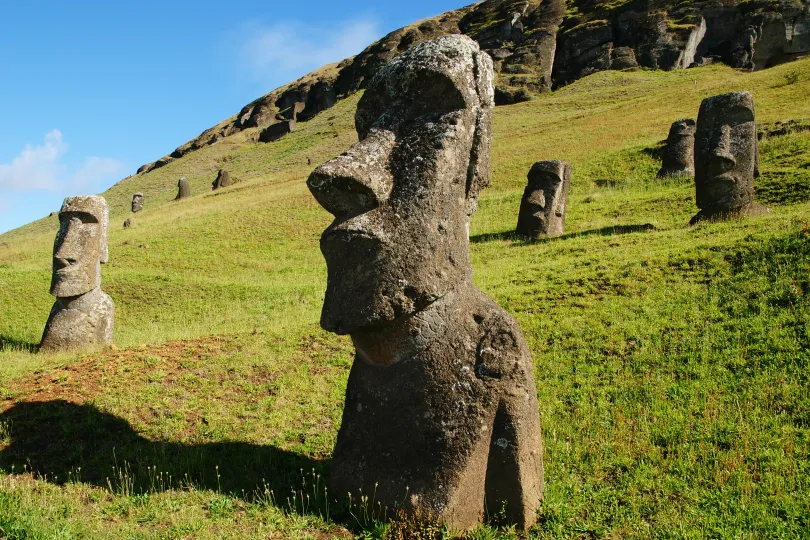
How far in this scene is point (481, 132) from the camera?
186 inches

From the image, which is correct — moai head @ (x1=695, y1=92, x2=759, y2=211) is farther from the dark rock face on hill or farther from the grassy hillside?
the dark rock face on hill

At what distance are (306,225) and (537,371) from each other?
21.5 m

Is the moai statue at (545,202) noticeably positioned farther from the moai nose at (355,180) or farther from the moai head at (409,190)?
the moai nose at (355,180)

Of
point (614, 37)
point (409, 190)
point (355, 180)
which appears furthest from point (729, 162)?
point (614, 37)

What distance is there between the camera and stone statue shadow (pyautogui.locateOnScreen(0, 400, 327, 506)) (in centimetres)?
530

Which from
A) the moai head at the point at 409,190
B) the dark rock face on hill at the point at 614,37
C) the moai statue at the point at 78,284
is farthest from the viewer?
the dark rock face on hill at the point at 614,37

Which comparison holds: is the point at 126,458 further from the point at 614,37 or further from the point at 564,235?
the point at 614,37

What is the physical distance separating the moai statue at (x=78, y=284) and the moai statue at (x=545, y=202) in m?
12.5

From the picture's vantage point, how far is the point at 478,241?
2036 cm

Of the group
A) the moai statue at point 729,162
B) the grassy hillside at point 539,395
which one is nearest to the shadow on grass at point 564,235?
the grassy hillside at point 539,395

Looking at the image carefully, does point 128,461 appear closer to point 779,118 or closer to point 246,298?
point 246,298

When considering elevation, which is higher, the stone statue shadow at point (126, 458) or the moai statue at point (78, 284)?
the moai statue at point (78, 284)

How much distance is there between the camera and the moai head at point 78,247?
1197 cm

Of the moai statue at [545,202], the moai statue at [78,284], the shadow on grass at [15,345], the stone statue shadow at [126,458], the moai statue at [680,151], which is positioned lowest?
the stone statue shadow at [126,458]
